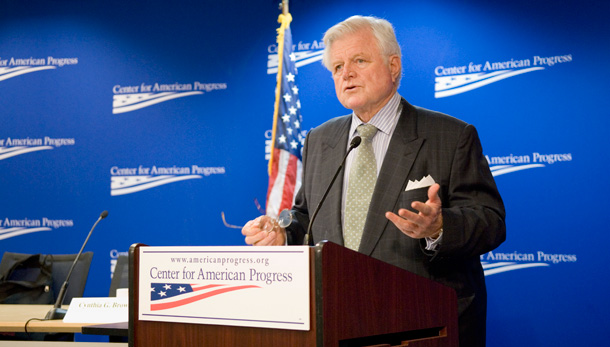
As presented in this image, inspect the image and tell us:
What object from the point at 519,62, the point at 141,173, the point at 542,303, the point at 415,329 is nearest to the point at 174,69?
the point at 141,173

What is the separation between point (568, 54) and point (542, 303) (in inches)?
71.7

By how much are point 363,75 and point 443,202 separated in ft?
1.86

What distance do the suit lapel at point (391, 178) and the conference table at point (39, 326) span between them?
39.1 inches

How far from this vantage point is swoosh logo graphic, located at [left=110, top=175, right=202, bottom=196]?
17.1 feet

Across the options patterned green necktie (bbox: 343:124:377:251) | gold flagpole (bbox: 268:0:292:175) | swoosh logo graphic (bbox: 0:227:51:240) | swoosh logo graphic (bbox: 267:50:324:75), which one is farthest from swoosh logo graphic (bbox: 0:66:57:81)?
patterned green necktie (bbox: 343:124:377:251)

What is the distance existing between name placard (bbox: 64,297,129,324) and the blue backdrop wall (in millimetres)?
2407

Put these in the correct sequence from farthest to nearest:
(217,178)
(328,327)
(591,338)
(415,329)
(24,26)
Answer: (24,26), (217,178), (591,338), (415,329), (328,327)

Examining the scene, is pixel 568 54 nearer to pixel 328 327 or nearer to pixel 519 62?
pixel 519 62

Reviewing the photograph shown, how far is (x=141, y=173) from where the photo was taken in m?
5.29

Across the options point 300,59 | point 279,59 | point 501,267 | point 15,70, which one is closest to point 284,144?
point 279,59

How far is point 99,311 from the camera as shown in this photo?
2.58 metres

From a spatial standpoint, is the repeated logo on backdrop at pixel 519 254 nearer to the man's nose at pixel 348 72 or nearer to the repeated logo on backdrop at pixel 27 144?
the man's nose at pixel 348 72

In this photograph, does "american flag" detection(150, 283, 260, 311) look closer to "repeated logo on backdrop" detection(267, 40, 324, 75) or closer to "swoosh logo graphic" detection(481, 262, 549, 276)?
"swoosh logo graphic" detection(481, 262, 549, 276)

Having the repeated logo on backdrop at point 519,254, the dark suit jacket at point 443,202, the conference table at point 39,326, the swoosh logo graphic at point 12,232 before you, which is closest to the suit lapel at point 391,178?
the dark suit jacket at point 443,202
